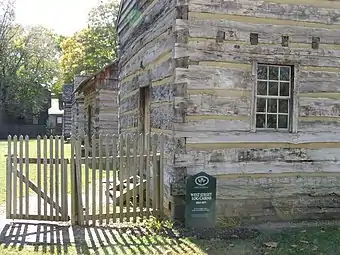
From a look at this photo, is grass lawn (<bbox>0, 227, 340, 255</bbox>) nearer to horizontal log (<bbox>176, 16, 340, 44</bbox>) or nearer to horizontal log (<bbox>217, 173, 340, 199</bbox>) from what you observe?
horizontal log (<bbox>217, 173, 340, 199</bbox>)

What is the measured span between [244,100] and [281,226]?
7.56 ft

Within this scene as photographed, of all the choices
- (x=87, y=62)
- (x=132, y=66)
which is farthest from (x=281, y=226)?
(x=87, y=62)

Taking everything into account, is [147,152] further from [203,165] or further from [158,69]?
[158,69]

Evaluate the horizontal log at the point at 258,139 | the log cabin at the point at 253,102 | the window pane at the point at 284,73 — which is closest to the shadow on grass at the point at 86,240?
the log cabin at the point at 253,102

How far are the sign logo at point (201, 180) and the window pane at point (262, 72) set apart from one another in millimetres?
2142

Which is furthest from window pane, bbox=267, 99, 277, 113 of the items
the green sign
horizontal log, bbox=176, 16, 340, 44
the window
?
the green sign

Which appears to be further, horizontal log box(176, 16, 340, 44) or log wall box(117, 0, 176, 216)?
log wall box(117, 0, 176, 216)

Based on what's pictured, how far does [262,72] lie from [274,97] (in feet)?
1.67

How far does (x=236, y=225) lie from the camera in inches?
305

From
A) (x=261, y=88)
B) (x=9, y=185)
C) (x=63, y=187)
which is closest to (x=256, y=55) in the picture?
(x=261, y=88)

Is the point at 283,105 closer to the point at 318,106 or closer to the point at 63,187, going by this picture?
the point at 318,106

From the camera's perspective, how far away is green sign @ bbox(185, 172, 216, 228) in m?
7.46

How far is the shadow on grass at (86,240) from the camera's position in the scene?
6316 mm

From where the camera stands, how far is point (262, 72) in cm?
822
